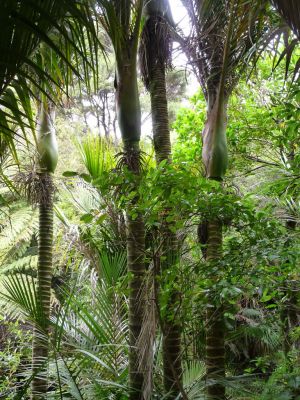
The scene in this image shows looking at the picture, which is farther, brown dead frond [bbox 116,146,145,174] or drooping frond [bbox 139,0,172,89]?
drooping frond [bbox 139,0,172,89]

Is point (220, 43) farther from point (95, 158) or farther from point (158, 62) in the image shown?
point (95, 158)

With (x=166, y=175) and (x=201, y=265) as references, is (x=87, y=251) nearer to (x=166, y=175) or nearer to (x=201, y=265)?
(x=201, y=265)

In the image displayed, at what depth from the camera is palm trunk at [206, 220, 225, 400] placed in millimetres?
3119

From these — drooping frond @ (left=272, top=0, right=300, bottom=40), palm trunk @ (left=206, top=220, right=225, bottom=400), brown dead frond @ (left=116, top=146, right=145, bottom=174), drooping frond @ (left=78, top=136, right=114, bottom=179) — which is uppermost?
drooping frond @ (left=78, top=136, right=114, bottom=179)

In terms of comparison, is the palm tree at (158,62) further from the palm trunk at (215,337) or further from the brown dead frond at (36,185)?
the brown dead frond at (36,185)

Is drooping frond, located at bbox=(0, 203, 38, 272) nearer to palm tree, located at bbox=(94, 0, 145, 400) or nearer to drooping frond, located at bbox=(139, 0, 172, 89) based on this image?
drooping frond, located at bbox=(139, 0, 172, 89)

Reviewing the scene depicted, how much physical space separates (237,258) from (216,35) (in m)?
1.84

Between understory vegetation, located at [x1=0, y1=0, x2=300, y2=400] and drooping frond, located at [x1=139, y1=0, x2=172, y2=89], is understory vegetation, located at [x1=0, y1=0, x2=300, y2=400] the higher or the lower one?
the lower one

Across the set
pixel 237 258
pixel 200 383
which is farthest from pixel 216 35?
pixel 200 383

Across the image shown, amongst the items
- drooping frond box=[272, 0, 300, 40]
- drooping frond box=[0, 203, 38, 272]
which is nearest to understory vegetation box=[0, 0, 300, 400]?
drooping frond box=[272, 0, 300, 40]

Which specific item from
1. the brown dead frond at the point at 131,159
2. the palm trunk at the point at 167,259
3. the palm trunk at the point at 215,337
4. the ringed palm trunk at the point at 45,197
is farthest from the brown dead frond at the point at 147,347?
the ringed palm trunk at the point at 45,197

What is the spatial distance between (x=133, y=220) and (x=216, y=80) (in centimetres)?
155

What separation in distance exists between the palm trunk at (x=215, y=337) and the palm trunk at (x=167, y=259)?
0.78 ft

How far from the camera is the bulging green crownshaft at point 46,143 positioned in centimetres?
405
